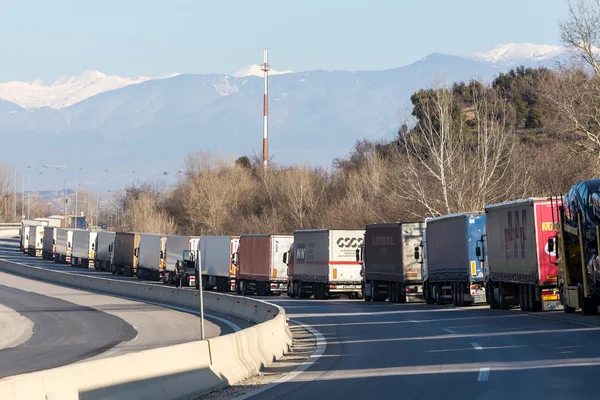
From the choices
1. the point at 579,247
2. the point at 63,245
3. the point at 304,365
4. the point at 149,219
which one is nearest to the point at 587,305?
the point at 579,247

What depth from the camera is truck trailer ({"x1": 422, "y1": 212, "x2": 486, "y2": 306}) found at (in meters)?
37.9

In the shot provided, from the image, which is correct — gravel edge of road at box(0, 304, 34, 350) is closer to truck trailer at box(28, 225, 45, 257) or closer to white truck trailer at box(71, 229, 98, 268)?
white truck trailer at box(71, 229, 98, 268)

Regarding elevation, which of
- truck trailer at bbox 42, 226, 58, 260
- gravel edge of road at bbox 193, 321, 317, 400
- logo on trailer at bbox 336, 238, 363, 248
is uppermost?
truck trailer at bbox 42, 226, 58, 260

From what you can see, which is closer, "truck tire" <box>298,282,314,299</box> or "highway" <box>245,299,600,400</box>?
"highway" <box>245,299,600,400</box>

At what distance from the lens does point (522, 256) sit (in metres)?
32.0

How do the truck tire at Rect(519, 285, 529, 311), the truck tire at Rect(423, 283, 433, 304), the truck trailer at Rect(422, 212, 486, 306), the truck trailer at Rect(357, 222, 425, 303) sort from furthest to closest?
the truck trailer at Rect(357, 222, 425, 303) → the truck tire at Rect(423, 283, 433, 304) → the truck trailer at Rect(422, 212, 486, 306) → the truck tire at Rect(519, 285, 529, 311)

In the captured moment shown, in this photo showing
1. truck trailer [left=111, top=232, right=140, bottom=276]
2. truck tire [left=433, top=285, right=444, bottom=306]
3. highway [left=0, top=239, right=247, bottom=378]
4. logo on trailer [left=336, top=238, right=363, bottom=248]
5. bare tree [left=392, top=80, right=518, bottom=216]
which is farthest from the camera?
truck trailer [left=111, top=232, right=140, bottom=276]

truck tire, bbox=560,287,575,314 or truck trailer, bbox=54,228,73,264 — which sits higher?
truck trailer, bbox=54,228,73,264

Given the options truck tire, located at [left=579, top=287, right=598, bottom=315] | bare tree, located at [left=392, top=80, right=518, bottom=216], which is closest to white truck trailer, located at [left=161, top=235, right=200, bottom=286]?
bare tree, located at [left=392, top=80, right=518, bottom=216]

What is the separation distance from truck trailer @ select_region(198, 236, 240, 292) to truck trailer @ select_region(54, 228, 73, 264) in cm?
4084

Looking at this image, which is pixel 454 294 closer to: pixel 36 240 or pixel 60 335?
pixel 60 335

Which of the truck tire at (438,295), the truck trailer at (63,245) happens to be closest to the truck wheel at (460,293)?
the truck tire at (438,295)

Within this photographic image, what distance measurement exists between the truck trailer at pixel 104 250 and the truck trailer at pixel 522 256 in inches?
2288

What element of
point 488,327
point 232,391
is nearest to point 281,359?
point 232,391
